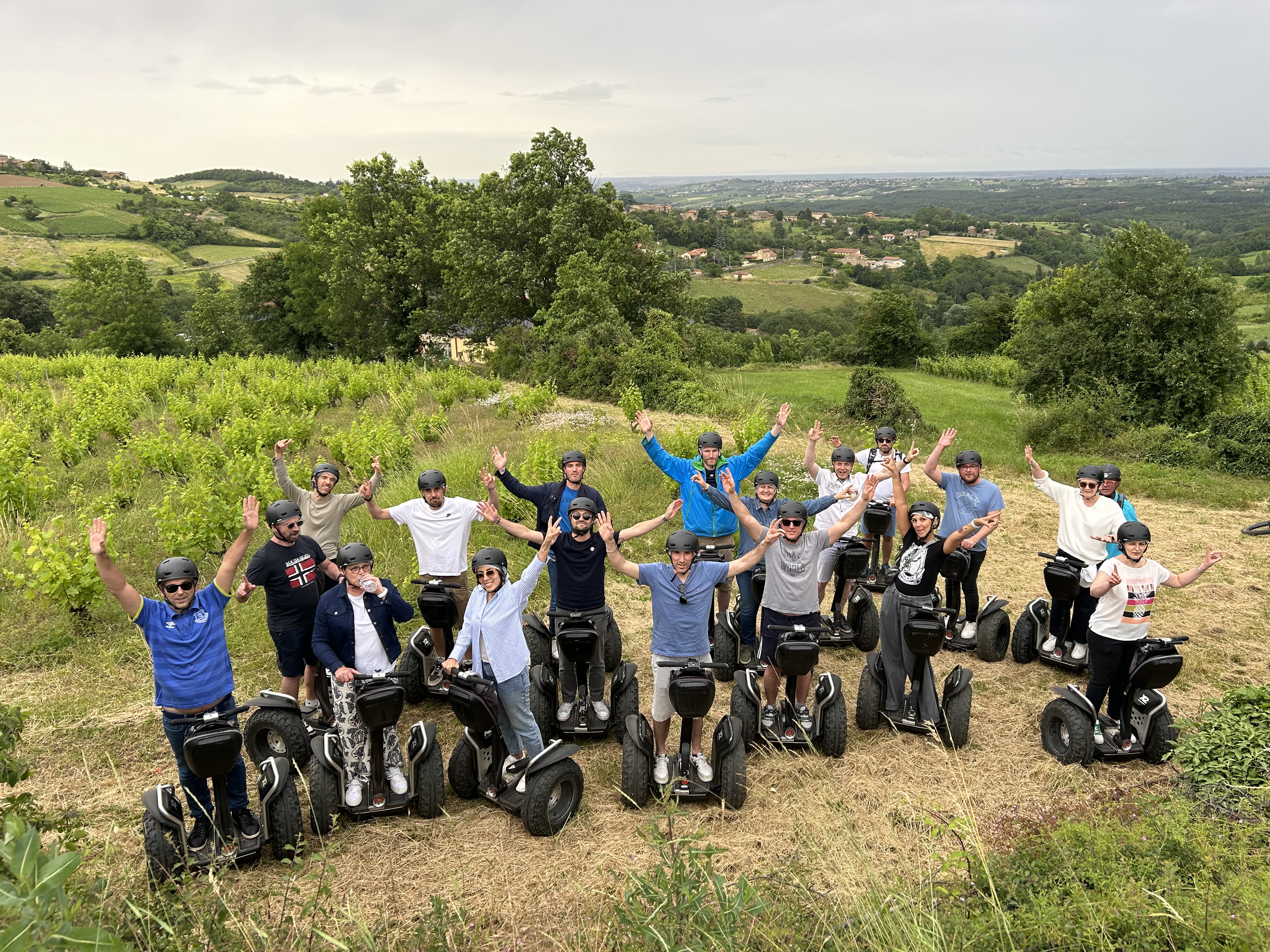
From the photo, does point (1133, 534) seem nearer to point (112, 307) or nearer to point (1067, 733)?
point (1067, 733)

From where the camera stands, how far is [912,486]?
45.0 feet

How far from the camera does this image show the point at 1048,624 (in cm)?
780

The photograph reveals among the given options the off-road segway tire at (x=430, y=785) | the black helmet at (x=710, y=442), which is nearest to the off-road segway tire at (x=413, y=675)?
the off-road segway tire at (x=430, y=785)

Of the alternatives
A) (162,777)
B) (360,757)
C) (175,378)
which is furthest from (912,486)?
(175,378)

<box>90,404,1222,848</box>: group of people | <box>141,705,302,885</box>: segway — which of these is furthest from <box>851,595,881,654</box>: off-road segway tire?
<box>141,705,302,885</box>: segway

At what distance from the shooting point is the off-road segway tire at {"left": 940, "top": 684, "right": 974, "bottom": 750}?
607 cm

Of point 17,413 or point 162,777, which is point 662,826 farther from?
point 17,413

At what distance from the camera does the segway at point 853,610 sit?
25.9 feet

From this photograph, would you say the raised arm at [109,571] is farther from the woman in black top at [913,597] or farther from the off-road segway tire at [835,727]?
the woman in black top at [913,597]

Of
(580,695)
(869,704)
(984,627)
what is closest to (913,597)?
(869,704)

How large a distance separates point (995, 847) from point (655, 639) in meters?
2.53

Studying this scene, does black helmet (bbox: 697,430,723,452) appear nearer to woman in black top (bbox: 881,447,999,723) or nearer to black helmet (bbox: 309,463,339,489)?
woman in black top (bbox: 881,447,999,723)

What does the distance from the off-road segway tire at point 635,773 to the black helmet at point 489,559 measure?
1.54 meters

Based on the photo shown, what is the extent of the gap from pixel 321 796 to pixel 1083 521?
6.89 meters
